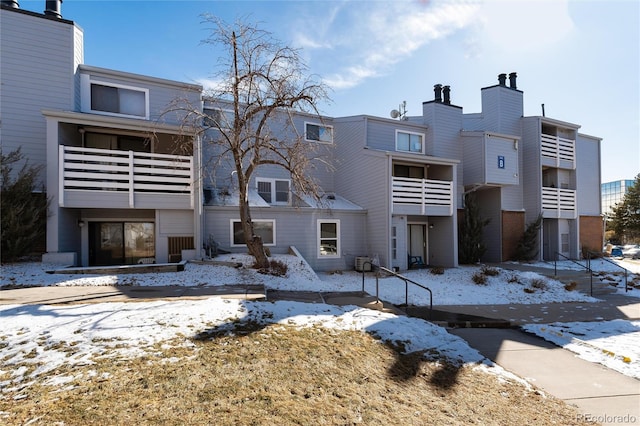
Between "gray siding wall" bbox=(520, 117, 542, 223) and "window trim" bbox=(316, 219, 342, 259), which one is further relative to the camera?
"gray siding wall" bbox=(520, 117, 542, 223)

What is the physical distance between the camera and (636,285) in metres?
13.9

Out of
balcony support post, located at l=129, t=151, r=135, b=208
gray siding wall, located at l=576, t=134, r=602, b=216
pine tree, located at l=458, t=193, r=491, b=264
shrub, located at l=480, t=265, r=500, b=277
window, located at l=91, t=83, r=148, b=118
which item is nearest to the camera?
balcony support post, located at l=129, t=151, r=135, b=208

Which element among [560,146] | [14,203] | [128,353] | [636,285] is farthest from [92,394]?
[560,146]

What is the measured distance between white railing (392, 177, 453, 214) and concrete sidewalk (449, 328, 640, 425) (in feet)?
27.5

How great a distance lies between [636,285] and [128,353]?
1854 centimetres

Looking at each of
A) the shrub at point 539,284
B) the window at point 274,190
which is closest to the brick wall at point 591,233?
the shrub at point 539,284

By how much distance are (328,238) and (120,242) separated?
8376 millimetres

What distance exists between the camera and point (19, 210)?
9.53 metres

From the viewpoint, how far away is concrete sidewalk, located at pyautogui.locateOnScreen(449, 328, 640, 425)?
4.15 m

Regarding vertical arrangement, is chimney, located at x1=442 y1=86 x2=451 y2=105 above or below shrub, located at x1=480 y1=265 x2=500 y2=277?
above

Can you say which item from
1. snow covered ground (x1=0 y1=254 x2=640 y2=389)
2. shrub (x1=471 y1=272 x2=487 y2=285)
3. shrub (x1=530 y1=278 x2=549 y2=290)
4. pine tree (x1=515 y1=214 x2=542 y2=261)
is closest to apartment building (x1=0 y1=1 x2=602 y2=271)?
pine tree (x1=515 y1=214 x2=542 y2=261)

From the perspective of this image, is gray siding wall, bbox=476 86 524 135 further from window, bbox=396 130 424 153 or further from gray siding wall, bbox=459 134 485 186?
window, bbox=396 130 424 153

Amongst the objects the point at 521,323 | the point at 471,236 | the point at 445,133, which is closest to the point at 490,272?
the point at 471,236

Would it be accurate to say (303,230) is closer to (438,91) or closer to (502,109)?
(438,91)
